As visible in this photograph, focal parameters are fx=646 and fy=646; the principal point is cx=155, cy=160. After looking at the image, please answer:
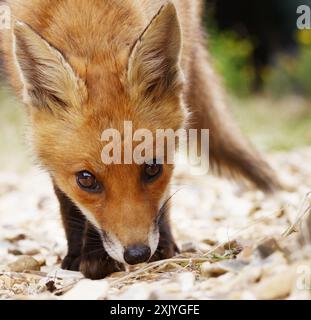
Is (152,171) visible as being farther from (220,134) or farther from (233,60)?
(233,60)

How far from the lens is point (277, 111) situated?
12766 millimetres

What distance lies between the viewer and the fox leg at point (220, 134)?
558 cm

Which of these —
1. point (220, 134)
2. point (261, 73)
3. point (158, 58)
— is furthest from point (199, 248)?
point (261, 73)

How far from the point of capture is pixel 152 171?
3.73 metres

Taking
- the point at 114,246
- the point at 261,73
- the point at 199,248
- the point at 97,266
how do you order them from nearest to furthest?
1. the point at 114,246
2. the point at 97,266
3. the point at 199,248
4. the point at 261,73

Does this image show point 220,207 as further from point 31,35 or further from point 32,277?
point 31,35

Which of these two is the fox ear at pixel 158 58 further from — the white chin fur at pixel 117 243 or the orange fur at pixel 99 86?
the white chin fur at pixel 117 243

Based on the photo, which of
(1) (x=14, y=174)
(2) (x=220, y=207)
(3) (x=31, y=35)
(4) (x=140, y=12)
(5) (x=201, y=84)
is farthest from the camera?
(1) (x=14, y=174)

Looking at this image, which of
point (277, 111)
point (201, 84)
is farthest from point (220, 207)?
point (277, 111)

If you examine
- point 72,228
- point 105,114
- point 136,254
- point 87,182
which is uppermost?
point 105,114

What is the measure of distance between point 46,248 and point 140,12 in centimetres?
203

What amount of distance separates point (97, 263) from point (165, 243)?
2.03 feet

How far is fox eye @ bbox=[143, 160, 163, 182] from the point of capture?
367 centimetres

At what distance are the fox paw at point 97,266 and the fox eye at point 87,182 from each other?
60cm
